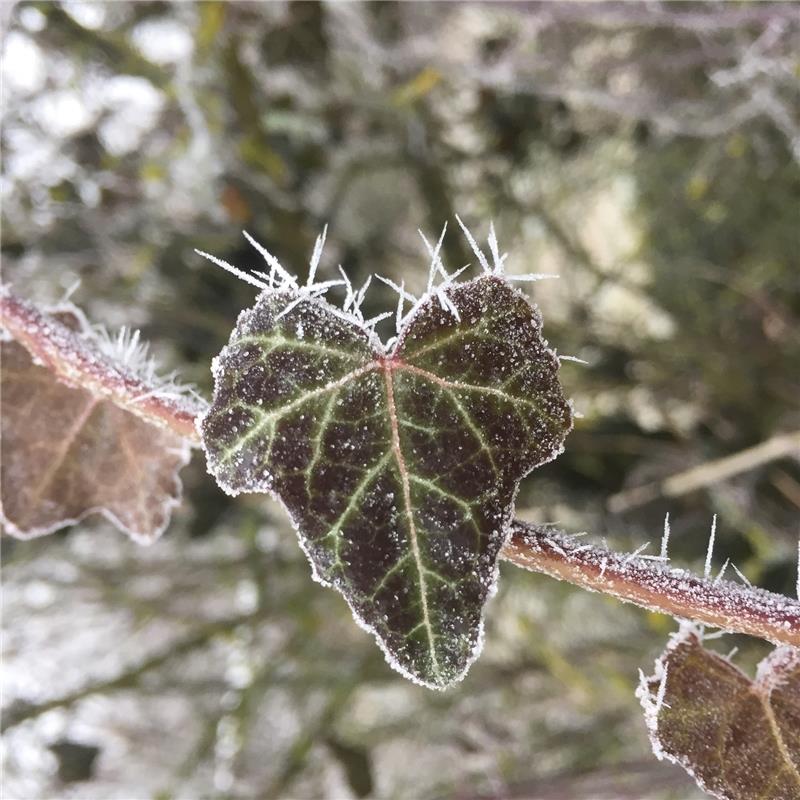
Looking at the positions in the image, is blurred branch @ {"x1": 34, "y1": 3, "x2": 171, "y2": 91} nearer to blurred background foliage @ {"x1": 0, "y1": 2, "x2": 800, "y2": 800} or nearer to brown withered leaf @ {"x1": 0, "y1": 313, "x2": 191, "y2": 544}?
blurred background foliage @ {"x1": 0, "y1": 2, "x2": 800, "y2": 800}

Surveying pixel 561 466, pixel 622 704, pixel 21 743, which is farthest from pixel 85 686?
pixel 622 704

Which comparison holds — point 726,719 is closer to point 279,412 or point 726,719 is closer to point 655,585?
point 655,585

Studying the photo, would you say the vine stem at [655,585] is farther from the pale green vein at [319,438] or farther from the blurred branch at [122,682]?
the blurred branch at [122,682]

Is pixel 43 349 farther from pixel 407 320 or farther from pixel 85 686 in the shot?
pixel 85 686

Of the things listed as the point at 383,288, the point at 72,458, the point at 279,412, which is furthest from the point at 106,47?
the point at 279,412

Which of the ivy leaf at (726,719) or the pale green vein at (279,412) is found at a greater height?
the pale green vein at (279,412)

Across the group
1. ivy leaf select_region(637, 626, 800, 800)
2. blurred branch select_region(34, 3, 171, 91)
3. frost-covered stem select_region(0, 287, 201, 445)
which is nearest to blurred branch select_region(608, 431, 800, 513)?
ivy leaf select_region(637, 626, 800, 800)

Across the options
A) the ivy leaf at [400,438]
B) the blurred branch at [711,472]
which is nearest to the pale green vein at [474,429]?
the ivy leaf at [400,438]
